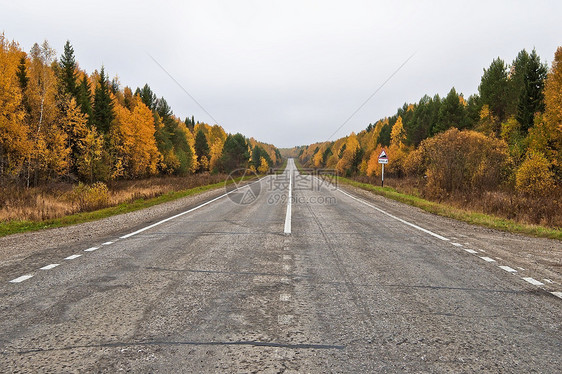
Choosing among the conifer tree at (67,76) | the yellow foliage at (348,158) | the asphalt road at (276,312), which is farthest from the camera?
the yellow foliage at (348,158)

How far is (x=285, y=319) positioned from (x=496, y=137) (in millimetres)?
42458

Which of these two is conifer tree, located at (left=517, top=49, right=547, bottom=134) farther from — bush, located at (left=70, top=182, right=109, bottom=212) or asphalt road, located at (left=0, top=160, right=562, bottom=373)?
bush, located at (left=70, top=182, right=109, bottom=212)

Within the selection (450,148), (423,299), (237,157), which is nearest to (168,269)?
(423,299)

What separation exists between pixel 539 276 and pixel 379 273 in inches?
99.0

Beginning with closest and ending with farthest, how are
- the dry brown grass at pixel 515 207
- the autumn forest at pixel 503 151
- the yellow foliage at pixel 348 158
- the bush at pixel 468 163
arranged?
the dry brown grass at pixel 515 207 < the autumn forest at pixel 503 151 < the bush at pixel 468 163 < the yellow foliage at pixel 348 158

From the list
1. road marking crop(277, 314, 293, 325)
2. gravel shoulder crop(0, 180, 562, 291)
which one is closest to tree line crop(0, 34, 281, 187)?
gravel shoulder crop(0, 180, 562, 291)

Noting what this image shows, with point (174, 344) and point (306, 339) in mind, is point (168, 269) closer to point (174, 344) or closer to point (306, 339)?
point (174, 344)

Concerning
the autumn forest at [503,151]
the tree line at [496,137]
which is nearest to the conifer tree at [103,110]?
the autumn forest at [503,151]

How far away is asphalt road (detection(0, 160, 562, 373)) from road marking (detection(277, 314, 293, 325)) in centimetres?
2

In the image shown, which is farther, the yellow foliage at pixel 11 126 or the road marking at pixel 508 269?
the yellow foliage at pixel 11 126

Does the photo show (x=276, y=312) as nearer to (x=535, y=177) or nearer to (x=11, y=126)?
(x=535, y=177)

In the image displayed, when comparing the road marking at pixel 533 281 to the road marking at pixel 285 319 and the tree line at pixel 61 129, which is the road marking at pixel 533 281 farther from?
the tree line at pixel 61 129

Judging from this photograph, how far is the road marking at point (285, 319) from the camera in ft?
10.2

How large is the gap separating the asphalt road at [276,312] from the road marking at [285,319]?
0.02 meters
